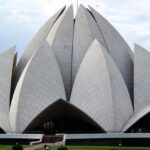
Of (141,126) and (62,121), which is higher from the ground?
(62,121)

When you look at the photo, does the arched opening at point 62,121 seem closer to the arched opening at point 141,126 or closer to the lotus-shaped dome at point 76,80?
the lotus-shaped dome at point 76,80

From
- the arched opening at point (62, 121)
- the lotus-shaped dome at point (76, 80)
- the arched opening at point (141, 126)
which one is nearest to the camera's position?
the lotus-shaped dome at point (76, 80)

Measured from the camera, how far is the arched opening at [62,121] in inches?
1427

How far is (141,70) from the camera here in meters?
38.8

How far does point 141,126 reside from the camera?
3866 centimetres

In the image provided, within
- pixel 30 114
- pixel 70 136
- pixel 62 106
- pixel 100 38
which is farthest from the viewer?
pixel 100 38

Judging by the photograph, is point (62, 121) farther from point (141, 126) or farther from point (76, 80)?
point (141, 126)

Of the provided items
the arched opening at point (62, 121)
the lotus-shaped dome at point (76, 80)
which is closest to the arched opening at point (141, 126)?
the lotus-shaped dome at point (76, 80)

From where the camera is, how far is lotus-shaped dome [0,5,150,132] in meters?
35.0

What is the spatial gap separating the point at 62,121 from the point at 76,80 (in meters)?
5.43

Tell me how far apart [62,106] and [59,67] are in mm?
3768

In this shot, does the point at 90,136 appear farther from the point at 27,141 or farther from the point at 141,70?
the point at 141,70

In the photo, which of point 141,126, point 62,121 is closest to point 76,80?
point 62,121

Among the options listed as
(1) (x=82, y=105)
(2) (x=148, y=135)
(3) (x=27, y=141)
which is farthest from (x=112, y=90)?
(3) (x=27, y=141)
